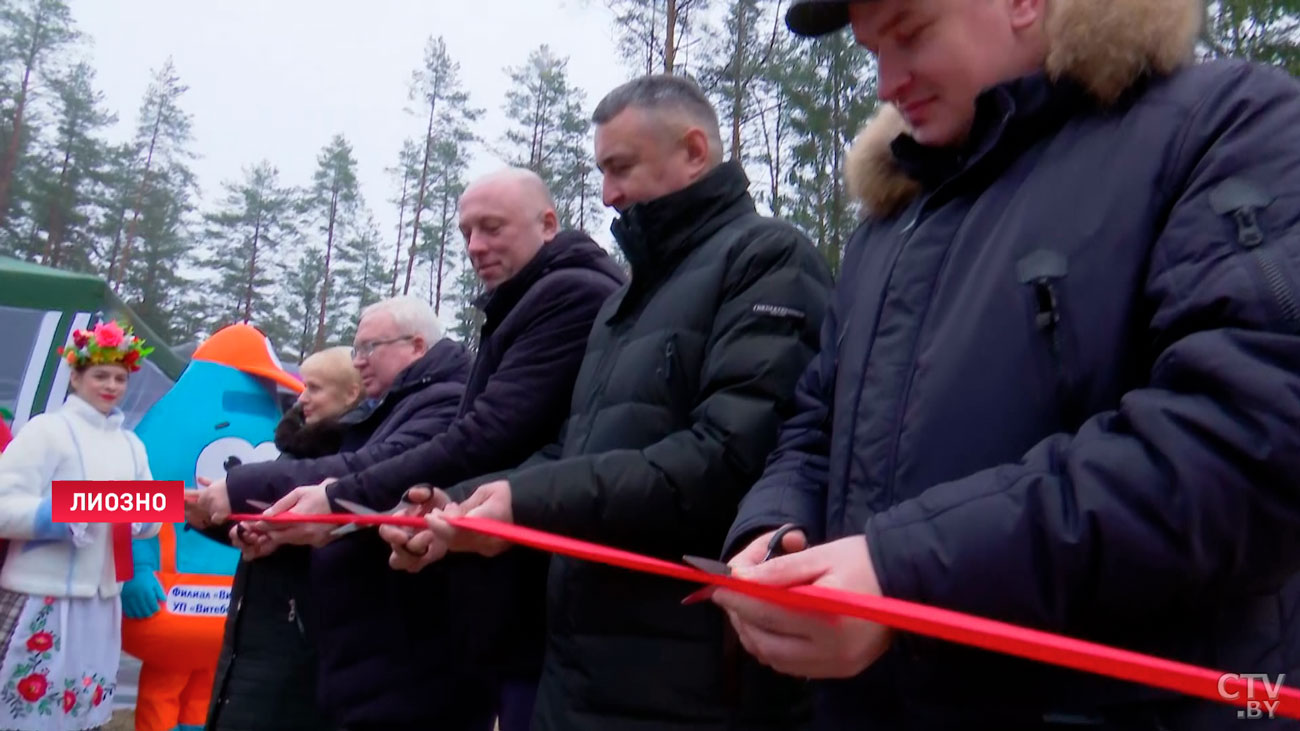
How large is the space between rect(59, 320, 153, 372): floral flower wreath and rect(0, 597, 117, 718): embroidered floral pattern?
121cm

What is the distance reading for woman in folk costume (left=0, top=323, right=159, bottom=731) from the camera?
496 centimetres

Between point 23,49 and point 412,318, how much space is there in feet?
85.0

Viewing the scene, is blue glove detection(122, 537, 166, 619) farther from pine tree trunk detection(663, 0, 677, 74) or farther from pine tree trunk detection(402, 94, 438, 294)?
pine tree trunk detection(402, 94, 438, 294)

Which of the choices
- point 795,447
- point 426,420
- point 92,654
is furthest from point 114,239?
point 795,447

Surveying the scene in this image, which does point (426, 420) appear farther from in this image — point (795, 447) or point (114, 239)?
point (114, 239)

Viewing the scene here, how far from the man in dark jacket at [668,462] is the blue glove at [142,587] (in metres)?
4.19

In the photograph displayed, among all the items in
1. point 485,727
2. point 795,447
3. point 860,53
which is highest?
point 860,53

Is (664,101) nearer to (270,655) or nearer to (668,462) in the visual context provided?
(668,462)

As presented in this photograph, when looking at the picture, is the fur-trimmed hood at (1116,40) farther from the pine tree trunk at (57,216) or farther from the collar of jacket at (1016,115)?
the pine tree trunk at (57,216)

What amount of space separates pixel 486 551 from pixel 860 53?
47.1 feet

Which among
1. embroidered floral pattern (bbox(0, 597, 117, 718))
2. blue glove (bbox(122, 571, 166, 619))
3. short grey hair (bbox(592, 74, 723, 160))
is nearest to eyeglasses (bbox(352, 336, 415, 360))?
short grey hair (bbox(592, 74, 723, 160))

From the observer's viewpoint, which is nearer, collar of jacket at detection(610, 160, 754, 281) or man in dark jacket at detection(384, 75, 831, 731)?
man in dark jacket at detection(384, 75, 831, 731)

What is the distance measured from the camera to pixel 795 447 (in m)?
1.73

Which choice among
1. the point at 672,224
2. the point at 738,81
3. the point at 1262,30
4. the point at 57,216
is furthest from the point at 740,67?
the point at 57,216
